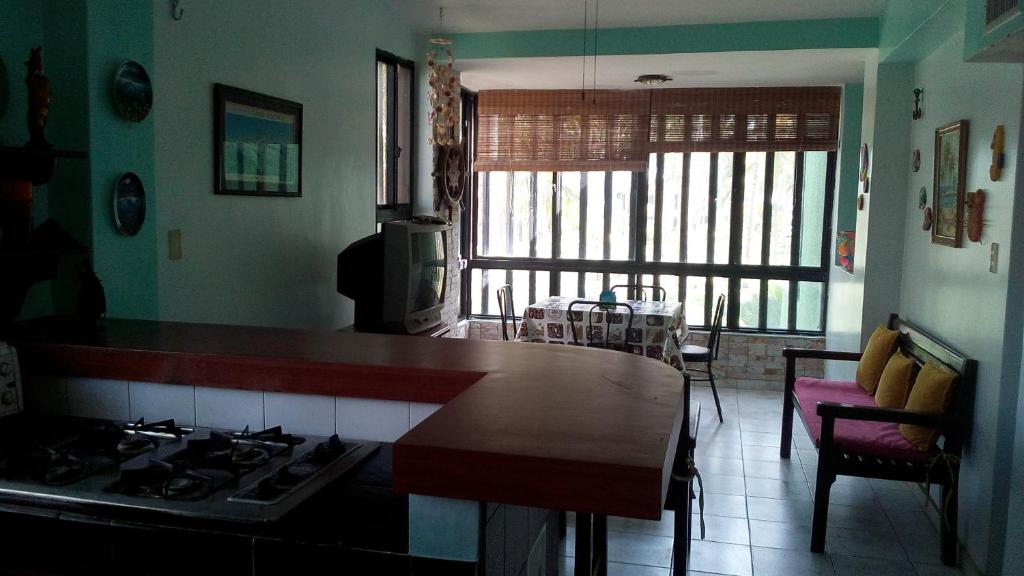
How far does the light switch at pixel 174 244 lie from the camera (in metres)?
2.80

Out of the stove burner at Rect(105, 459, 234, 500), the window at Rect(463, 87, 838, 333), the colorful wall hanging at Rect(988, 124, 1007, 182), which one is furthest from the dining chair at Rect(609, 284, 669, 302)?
the stove burner at Rect(105, 459, 234, 500)

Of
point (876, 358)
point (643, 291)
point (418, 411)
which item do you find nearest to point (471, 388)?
point (418, 411)

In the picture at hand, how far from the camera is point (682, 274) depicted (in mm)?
6562

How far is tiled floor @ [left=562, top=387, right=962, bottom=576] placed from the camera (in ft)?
10.1

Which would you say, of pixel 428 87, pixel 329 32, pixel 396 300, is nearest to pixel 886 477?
pixel 396 300

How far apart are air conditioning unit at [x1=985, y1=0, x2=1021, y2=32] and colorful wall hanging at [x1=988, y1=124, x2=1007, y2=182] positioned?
746 mm

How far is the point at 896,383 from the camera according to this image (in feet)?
12.0

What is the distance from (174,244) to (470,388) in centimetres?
175

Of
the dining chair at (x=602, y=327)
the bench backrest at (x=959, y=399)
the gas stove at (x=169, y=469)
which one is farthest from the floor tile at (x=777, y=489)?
the gas stove at (x=169, y=469)

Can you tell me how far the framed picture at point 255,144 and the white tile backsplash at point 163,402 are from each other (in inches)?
55.9

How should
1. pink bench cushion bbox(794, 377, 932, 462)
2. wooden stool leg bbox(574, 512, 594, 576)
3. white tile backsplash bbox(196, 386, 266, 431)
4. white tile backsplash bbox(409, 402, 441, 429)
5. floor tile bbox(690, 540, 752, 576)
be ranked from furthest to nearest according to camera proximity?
pink bench cushion bbox(794, 377, 932, 462), floor tile bbox(690, 540, 752, 576), white tile backsplash bbox(196, 386, 266, 431), white tile backsplash bbox(409, 402, 441, 429), wooden stool leg bbox(574, 512, 594, 576)

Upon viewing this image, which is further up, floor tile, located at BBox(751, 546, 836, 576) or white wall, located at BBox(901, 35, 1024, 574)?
white wall, located at BBox(901, 35, 1024, 574)

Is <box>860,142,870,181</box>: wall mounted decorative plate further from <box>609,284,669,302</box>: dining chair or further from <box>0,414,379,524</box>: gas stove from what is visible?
<box>0,414,379,524</box>: gas stove

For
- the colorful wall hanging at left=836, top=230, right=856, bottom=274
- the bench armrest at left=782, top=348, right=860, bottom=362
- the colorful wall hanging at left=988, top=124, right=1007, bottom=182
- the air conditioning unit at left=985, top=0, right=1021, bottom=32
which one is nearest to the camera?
the air conditioning unit at left=985, top=0, right=1021, bottom=32
